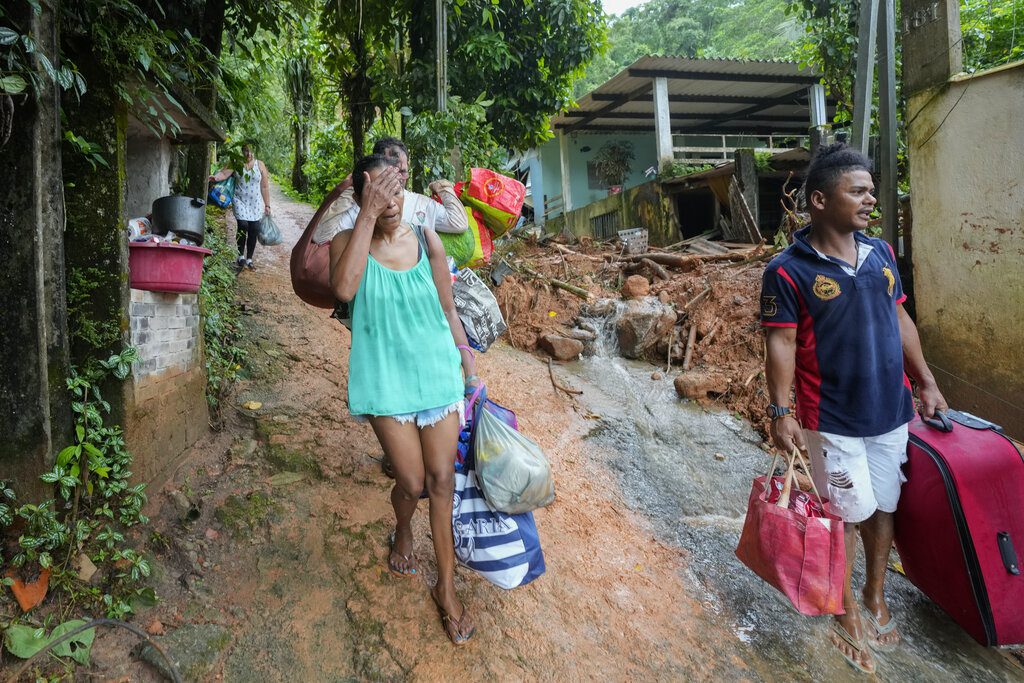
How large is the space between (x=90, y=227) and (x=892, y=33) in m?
5.64

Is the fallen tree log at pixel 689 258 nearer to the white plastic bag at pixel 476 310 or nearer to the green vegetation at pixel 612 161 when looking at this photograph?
the white plastic bag at pixel 476 310

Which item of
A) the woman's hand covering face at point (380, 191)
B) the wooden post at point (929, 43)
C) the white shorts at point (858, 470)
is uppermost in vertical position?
A: the wooden post at point (929, 43)

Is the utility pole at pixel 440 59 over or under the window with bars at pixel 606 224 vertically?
over

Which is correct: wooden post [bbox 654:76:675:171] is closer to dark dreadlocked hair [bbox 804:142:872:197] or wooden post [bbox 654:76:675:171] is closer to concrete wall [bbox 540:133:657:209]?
concrete wall [bbox 540:133:657:209]

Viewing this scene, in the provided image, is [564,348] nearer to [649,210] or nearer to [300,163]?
[649,210]

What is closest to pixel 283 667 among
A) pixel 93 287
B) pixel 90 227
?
pixel 93 287

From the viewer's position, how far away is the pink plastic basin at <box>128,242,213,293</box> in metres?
2.91

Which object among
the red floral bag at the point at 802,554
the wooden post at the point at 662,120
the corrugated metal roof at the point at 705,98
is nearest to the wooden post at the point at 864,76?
the red floral bag at the point at 802,554

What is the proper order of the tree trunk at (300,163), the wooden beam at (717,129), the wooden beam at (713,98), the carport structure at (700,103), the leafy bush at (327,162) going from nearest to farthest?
the carport structure at (700,103)
the wooden beam at (713,98)
the leafy bush at (327,162)
the wooden beam at (717,129)
the tree trunk at (300,163)

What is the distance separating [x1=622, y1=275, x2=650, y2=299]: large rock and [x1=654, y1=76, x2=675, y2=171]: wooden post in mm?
5774

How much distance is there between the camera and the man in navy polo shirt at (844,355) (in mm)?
2367

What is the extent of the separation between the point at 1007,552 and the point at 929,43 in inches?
177

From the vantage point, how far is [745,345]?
596 centimetres

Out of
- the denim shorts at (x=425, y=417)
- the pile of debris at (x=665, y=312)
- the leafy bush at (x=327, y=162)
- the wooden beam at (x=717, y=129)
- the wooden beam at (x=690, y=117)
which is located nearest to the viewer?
the denim shorts at (x=425, y=417)
